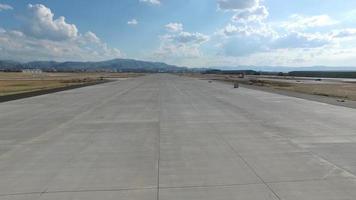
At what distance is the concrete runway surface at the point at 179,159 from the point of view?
6391 millimetres


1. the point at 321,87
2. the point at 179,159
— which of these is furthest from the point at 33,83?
the point at 179,159

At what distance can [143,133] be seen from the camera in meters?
12.7

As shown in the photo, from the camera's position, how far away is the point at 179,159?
877 cm

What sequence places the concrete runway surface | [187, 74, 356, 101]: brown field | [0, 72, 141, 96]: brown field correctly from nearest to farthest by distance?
the concrete runway surface < [187, 74, 356, 101]: brown field < [0, 72, 141, 96]: brown field

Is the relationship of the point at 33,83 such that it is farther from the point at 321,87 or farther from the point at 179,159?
the point at 179,159

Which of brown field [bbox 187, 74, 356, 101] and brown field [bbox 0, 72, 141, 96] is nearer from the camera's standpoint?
brown field [bbox 187, 74, 356, 101]

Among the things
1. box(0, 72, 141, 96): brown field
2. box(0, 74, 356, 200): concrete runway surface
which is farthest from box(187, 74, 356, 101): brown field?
box(0, 72, 141, 96): brown field

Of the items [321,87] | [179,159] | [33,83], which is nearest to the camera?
[179,159]

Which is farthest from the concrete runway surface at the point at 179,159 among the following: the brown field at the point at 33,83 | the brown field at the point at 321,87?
the brown field at the point at 33,83

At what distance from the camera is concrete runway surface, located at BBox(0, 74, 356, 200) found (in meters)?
6.39

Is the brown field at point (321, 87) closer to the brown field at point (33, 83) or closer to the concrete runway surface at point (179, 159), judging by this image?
the concrete runway surface at point (179, 159)

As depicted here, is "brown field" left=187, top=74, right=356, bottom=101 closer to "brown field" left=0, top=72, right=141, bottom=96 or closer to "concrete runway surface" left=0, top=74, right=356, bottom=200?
"concrete runway surface" left=0, top=74, right=356, bottom=200

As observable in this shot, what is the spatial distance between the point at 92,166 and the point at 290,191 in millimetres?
3908

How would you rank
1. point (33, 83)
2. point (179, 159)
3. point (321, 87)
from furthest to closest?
point (33, 83), point (321, 87), point (179, 159)
